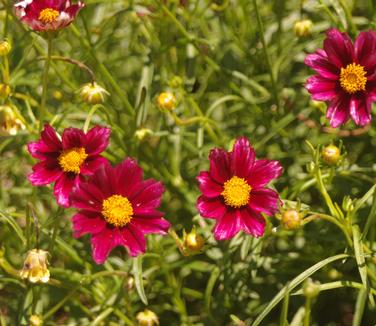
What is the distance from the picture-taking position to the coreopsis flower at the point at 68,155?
4.10ft

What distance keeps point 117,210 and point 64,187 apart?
4.3 inches

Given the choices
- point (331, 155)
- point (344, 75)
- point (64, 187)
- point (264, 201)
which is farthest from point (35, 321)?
point (344, 75)

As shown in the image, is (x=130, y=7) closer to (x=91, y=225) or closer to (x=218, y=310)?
(x=91, y=225)

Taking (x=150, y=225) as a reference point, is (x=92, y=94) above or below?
above

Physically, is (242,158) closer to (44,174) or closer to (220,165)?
(220,165)

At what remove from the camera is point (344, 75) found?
4.29ft

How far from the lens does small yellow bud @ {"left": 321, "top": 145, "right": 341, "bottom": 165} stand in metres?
1.28

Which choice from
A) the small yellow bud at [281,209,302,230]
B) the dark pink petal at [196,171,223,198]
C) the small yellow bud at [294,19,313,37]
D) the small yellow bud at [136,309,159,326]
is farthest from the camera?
the small yellow bud at [294,19,313,37]

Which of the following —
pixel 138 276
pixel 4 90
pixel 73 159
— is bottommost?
pixel 138 276

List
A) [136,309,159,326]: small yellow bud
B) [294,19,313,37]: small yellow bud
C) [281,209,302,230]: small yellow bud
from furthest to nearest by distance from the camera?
1. [294,19,313,37]: small yellow bud
2. [136,309,159,326]: small yellow bud
3. [281,209,302,230]: small yellow bud

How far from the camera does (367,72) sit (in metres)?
1.29

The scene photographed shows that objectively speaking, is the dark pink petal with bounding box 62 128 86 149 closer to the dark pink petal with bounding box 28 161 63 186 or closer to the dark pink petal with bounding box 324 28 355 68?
the dark pink petal with bounding box 28 161 63 186

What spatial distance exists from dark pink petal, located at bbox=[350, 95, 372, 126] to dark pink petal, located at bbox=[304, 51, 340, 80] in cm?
6

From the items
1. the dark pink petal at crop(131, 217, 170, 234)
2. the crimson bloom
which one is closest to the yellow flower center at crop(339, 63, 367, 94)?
the crimson bloom
